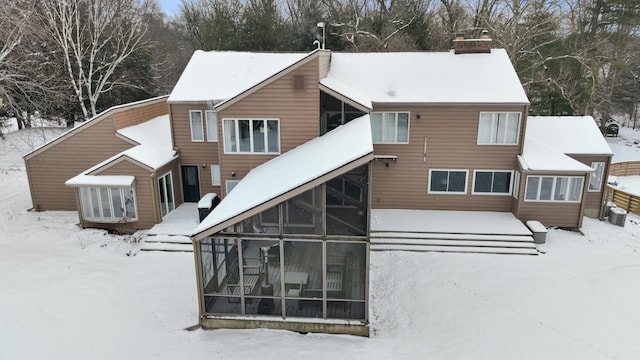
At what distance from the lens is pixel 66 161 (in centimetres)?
1752

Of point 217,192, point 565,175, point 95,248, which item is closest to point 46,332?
point 95,248

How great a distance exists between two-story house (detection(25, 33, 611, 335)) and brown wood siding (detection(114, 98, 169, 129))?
468mm

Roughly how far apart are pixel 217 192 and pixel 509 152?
12822mm

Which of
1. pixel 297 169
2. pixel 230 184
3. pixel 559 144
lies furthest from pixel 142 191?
pixel 559 144

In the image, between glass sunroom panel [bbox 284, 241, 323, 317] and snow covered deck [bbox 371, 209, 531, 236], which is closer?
glass sunroom panel [bbox 284, 241, 323, 317]

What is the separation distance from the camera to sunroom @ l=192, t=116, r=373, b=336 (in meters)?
9.89

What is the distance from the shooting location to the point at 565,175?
1552 centimetres

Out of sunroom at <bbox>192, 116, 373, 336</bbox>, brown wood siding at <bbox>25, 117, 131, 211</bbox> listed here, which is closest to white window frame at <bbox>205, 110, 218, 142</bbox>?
brown wood siding at <bbox>25, 117, 131, 211</bbox>

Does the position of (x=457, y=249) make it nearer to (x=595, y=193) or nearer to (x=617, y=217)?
(x=595, y=193)

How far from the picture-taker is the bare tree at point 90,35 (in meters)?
22.8

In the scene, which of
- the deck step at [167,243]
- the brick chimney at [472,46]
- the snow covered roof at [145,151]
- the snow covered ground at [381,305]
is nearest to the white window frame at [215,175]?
the snow covered roof at [145,151]

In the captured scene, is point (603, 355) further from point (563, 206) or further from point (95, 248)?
point (95, 248)

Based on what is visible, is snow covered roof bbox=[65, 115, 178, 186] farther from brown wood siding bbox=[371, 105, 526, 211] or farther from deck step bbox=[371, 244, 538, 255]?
deck step bbox=[371, 244, 538, 255]

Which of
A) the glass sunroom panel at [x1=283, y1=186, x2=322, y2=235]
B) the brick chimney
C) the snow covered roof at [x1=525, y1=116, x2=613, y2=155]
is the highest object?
the brick chimney
